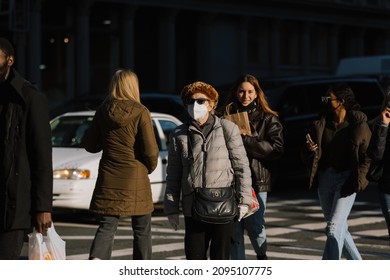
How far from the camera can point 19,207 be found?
6293 mm

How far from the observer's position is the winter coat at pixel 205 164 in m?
7.71

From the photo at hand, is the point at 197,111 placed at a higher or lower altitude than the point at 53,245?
higher

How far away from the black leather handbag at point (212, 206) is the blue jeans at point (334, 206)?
68.5 inches

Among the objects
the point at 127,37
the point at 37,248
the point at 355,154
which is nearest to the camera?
the point at 37,248

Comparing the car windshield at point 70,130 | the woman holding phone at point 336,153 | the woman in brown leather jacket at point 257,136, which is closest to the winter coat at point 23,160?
the woman in brown leather jacket at point 257,136

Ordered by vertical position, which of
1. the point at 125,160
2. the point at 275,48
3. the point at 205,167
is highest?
the point at 205,167

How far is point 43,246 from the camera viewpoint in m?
6.55

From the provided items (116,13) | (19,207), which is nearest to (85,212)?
(19,207)

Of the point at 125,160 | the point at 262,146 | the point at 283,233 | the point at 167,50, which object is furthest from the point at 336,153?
the point at 167,50

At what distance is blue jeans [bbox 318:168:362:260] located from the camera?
9.15 meters

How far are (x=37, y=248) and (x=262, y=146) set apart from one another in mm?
3213

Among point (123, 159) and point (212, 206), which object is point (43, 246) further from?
point (123, 159)

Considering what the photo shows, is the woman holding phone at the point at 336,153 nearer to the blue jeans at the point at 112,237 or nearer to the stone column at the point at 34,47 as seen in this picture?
the blue jeans at the point at 112,237

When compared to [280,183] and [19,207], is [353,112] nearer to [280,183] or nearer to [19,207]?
[19,207]
